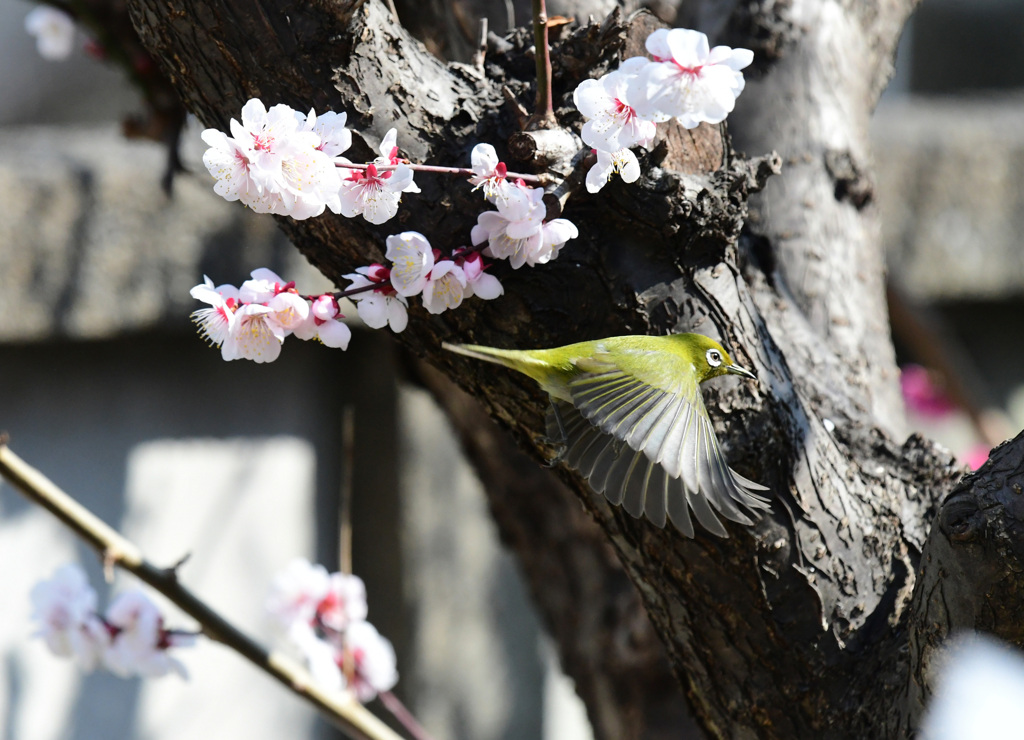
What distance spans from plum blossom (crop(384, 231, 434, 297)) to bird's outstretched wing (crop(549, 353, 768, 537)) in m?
0.13

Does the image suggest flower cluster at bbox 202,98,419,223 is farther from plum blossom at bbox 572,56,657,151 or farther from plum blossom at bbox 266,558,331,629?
plum blossom at bbox 266,558,331,629

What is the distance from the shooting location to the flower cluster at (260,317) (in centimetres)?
60

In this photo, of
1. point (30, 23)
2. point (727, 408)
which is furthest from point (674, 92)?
point (30, 23)

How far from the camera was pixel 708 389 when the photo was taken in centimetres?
69

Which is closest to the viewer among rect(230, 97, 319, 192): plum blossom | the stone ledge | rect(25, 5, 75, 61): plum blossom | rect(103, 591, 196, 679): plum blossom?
rect(230, 97, 319, 192): plum blossom

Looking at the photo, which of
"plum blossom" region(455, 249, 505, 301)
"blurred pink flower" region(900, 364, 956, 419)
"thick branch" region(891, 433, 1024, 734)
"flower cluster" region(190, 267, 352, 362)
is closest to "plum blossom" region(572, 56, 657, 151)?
"plum blossom" region(455, 249, 505, 301)

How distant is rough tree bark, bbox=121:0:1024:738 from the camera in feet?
2.13

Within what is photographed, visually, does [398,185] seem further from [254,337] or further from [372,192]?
[254,337]

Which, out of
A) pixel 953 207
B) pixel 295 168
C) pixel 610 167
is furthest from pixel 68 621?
pixel 953 207

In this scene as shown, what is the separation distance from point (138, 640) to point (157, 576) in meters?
0.23

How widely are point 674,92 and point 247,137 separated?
272mm

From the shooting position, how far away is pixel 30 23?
146 centimetres

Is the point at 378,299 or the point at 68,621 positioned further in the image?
the point at 68,621

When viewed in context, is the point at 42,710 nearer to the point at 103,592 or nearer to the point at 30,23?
the point at 103,592
